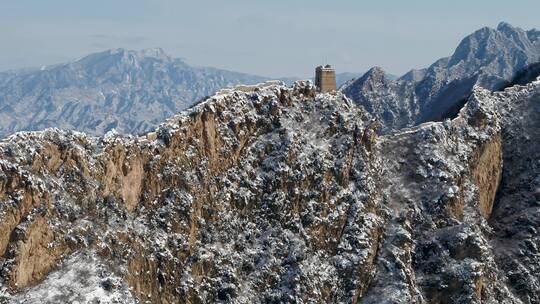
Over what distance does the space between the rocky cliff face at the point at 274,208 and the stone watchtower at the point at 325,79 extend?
6.02 meters

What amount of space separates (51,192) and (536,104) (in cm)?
8855

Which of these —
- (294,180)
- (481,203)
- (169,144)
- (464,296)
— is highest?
(169,144)

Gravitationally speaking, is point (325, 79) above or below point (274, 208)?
above

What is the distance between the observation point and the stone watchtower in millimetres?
108431

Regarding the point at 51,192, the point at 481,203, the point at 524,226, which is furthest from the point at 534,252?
the point at 51,192

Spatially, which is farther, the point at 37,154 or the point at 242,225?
the point at 242,225

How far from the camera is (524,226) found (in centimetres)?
10300

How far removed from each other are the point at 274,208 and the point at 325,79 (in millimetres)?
28488

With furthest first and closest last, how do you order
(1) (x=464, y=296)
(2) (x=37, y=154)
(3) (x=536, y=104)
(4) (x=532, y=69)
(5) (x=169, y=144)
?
1. (4) (x=532, y=69)
2. (3) (x=536, y=104)
3. (1) (x=464, y=296)
4. (5) (x=169, y=144)
5. (2) (x=37, y=154)

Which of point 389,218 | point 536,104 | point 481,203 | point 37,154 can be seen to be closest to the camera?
point 37,154

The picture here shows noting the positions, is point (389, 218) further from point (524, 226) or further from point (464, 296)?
point (524, 226)

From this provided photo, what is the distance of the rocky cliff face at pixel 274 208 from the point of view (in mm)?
72688

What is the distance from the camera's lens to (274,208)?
90.4 metres

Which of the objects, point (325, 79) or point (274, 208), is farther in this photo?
point (325, 79)
